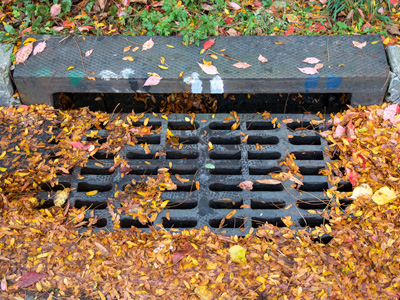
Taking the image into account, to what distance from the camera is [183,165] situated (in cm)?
218

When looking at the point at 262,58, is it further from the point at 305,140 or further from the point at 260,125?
the point at 305,140

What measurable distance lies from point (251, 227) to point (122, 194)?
773 millimetres

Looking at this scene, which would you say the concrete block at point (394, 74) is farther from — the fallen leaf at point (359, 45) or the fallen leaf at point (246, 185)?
the fallen leaf at point (246, 185)

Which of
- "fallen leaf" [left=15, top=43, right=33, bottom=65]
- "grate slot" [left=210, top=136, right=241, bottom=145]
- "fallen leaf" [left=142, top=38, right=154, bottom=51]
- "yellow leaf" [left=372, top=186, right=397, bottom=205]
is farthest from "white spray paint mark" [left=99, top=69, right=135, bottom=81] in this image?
"yellow leaf" [left=372, top=186, right=397, bottom=205]

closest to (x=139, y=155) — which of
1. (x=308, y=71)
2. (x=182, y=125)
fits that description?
(x=182, y=125)

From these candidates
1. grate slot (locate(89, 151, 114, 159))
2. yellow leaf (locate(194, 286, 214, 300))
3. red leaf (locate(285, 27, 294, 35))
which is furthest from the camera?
red leaf (locate(285, 27, 294, 35))

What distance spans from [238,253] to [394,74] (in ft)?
5.15

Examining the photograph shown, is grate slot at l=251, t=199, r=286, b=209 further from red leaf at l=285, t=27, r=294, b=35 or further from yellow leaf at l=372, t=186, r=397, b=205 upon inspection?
red leaf at l=285, t=27, r=294, b=35

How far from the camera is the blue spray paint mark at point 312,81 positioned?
2.26 metres

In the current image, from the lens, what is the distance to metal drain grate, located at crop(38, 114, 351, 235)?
2.00m

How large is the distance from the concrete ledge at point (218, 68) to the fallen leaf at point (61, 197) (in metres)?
0.70

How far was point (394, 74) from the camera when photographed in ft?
7.53

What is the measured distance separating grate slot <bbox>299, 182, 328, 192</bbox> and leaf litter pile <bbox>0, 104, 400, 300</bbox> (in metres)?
0.06

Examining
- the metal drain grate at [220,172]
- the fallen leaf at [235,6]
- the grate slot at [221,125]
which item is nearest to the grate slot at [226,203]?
the metal drain grate at [220,172]
